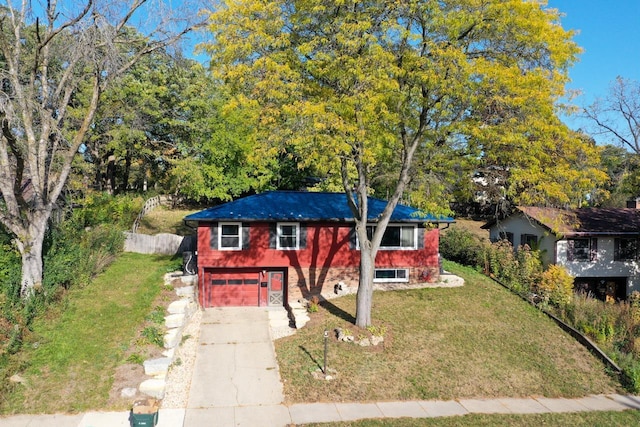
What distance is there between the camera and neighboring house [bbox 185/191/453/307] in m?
20.1

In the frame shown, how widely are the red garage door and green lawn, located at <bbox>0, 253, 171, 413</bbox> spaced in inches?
99.6

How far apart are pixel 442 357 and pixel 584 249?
601 inches

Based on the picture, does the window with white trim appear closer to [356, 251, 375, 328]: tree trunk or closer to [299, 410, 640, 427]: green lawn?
[356, 251, 375, 328]: tree trunk

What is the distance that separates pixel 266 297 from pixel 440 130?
11413 mm

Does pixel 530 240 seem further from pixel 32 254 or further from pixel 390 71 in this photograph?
pixel 32 254

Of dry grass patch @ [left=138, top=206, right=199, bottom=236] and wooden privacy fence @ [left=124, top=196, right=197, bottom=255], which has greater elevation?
dry grass patch @ [left=138, top=206, right=199, bottom=236]

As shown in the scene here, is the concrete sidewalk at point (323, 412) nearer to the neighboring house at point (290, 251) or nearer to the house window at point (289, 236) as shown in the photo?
the neighboring house at point (290, 251)

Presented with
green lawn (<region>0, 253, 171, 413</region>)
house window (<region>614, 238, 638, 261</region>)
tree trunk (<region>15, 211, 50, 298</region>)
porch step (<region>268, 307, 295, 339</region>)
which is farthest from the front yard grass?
house window (<region>614, 238, 638, 261</region>)

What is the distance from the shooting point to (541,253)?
25.1 metres

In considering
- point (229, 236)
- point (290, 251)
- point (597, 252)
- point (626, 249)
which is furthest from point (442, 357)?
point (626, 249)

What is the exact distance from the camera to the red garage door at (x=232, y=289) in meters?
20.7

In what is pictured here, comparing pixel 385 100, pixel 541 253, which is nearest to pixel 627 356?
pixel 541 253

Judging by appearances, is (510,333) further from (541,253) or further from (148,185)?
(148,185)

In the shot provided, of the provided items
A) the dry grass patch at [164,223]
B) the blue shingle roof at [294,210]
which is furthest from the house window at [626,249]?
the dry grass patch at [164,223]
